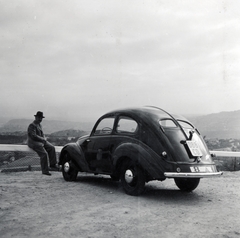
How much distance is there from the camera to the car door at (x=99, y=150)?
7900mm

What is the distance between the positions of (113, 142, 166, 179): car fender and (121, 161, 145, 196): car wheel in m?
0.17

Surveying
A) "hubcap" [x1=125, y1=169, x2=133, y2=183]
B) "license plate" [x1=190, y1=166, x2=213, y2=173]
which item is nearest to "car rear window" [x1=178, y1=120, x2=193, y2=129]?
"license plate" [x1=190, y1=166, x2=213, y2=173]

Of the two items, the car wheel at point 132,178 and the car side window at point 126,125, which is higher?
the car side window at point 126,125

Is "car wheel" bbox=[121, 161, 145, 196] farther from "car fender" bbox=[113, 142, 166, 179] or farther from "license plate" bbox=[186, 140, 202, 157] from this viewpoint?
"license plate" bbox=[186, 140, 202, 157]

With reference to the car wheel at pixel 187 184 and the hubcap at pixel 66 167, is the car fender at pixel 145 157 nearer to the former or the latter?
the car wheel at pixel 187 184

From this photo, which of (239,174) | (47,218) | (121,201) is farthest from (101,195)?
(239,174)

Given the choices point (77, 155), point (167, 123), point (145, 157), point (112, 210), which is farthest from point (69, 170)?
point (112, 210)

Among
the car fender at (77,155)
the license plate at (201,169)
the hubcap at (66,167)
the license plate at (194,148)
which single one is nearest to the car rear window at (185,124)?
the license plate at (194,148)

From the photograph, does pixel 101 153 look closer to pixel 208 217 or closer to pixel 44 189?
pixel 44 189

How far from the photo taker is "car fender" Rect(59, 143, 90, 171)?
8.61m

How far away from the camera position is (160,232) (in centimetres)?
474

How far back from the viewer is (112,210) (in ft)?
19.5

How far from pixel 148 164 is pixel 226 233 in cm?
224

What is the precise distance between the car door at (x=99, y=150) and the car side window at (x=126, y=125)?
0.88 feet
